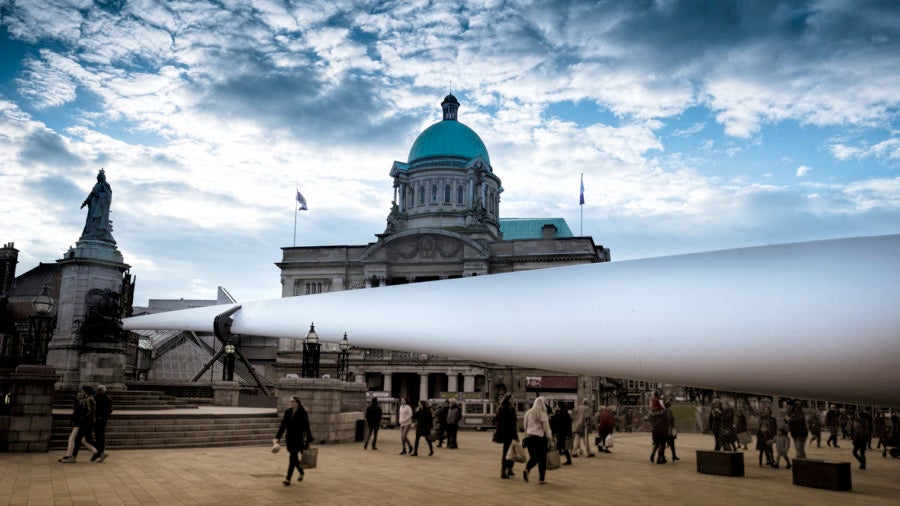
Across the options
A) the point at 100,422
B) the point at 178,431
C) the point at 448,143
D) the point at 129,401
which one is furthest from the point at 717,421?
the point at 448,143

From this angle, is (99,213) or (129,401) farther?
(99,213)

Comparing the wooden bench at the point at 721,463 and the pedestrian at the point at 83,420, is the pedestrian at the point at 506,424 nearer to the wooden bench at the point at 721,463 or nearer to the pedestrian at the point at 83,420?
the wooden bench at the point at 721,463

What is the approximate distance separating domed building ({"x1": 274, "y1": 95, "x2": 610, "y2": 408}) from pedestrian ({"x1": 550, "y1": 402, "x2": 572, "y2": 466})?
2752 cm

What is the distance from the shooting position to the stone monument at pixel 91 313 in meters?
24.3

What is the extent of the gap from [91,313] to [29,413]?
9.34 metres

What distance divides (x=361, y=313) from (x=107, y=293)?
21.8 meters

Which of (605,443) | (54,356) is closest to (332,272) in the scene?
(54,356)

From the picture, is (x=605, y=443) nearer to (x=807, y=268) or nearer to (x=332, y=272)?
(x=807, y=268)

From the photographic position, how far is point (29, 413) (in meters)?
15.6

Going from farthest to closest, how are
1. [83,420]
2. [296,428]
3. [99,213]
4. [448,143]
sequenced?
[448,143]
[99,213]
[83,420]
[296,428]

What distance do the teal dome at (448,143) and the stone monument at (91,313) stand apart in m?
56.2

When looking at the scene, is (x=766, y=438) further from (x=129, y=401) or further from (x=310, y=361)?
(x=129, y=401)

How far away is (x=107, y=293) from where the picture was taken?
2466 centimetres

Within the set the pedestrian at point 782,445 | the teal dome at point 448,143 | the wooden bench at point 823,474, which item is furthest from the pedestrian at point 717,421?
the teal dome at point 448,143
